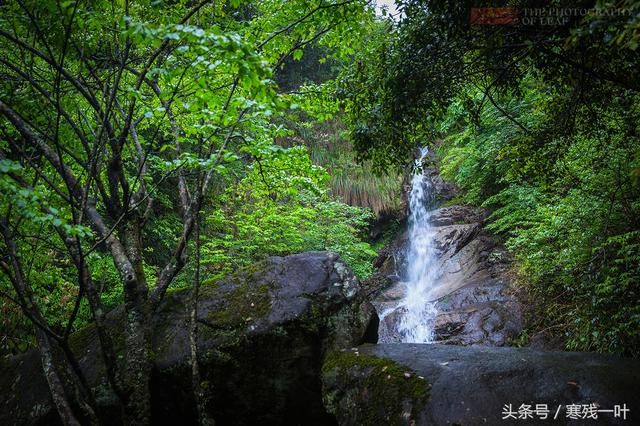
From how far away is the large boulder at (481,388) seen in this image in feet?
9.08

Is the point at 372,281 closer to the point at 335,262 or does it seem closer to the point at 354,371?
the point at 335,262

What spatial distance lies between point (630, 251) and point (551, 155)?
1.36m

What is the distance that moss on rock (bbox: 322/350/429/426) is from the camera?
3188 mm

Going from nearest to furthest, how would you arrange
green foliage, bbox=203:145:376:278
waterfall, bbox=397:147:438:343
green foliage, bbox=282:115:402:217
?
green foliage, bbox=203:145:376:278 → waterfall, bbox=397:147:438:343 → green foliage, bbox=282:115:402:217

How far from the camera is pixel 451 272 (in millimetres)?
10258

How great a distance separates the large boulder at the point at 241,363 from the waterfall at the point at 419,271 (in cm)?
310

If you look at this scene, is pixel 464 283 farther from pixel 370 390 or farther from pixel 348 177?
pixel 370 390

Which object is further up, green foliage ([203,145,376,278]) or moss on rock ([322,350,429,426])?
green foliage ([203,145,376,278])

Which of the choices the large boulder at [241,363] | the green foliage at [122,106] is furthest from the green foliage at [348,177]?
the large boulder at [241,363]

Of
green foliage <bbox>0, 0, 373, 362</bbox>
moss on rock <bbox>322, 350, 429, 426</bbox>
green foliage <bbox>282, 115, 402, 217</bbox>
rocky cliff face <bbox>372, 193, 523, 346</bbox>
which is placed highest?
green foliage <bbox>282, 115, 402, 217</bbox>

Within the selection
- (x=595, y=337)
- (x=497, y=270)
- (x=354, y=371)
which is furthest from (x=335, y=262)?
(x=497, y=270)

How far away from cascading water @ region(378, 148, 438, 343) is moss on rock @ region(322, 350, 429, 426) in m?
2.15

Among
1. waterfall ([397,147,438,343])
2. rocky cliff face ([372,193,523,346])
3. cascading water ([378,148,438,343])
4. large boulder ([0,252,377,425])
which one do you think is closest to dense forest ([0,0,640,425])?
large boulder ([0,252,377,425])

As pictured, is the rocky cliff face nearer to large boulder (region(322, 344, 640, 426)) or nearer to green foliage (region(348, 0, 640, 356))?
green foliage (region(348, 0, 640, 356))
